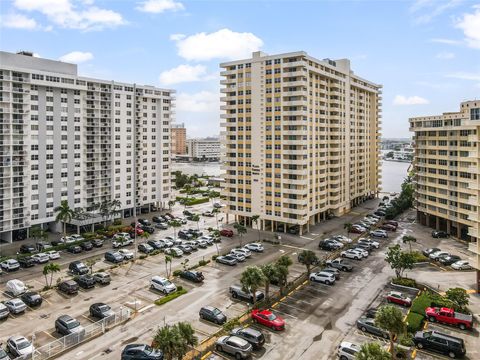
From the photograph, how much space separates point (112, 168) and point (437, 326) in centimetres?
7557

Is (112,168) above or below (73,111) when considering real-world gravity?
below

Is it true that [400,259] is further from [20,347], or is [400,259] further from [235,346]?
[20,347]

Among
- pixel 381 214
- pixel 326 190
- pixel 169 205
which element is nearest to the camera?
pixel 326 190

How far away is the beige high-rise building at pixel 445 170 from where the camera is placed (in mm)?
74062

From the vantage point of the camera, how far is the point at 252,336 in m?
36.3

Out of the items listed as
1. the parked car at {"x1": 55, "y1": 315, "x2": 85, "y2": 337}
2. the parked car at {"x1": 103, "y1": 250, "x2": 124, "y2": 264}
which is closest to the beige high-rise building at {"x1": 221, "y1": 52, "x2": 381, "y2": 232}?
the parked car at {"x1": 103, "y1": 250, "x2": 124, "y2": 264}

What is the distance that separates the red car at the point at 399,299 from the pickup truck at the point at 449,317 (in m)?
3.25

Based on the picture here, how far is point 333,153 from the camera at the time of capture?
93.9 m

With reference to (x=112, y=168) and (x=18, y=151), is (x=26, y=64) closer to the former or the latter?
(x=18, y=151)

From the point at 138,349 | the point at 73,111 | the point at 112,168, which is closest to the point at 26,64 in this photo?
the point at 73,111

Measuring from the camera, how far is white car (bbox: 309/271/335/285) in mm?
52500

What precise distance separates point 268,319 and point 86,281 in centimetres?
2683

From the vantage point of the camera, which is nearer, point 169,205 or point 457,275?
point 457,275

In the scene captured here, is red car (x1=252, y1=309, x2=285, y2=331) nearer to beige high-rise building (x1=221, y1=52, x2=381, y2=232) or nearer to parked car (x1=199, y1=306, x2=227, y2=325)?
parked car (x1=199, y1=306, x2=227, y2=325)
